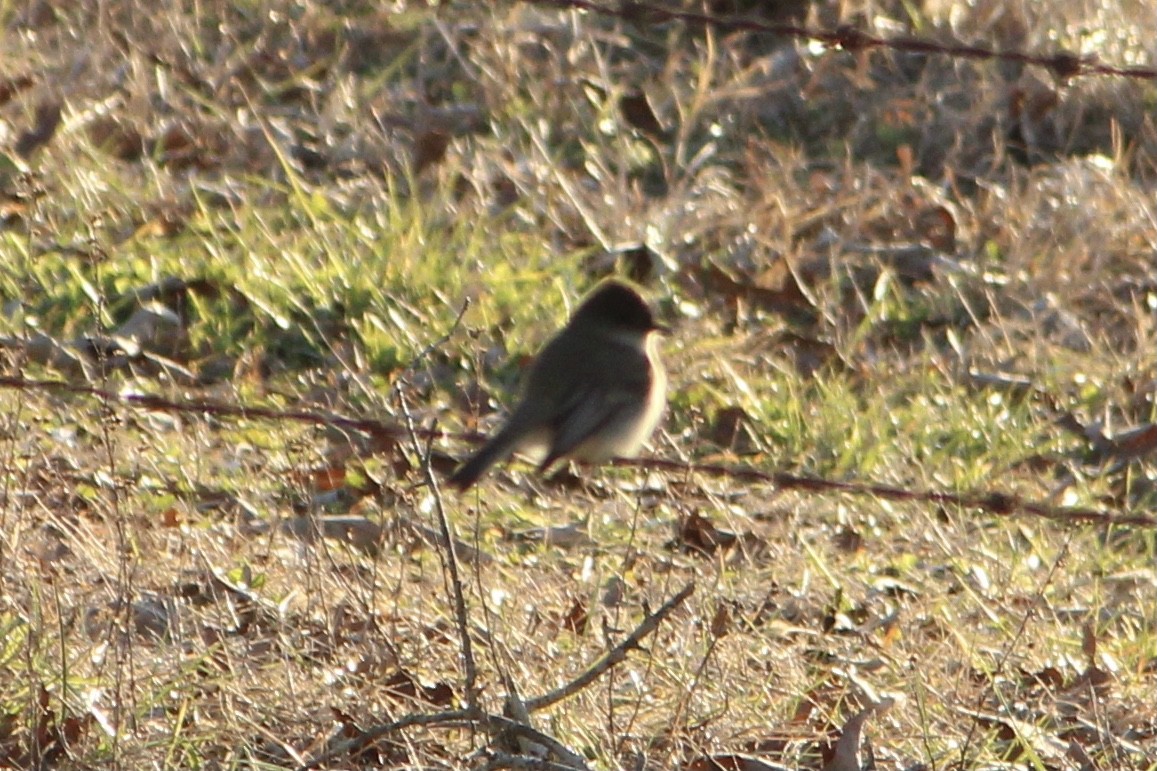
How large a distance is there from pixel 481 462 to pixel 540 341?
2.22 m

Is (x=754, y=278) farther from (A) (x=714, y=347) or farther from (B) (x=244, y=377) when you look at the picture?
(B) (x=244, y=377)

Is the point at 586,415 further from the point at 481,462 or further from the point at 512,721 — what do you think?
the point at 512,721

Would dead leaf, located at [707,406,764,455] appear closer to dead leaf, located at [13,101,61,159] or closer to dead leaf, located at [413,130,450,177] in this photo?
dead leaf, located at [413,130,450,177]

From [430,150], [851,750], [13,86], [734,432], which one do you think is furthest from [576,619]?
→ [13,86]

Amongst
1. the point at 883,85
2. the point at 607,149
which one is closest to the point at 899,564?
the point at 607,149

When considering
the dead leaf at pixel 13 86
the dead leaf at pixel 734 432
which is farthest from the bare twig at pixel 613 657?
the dead leaf at pixel 13 86

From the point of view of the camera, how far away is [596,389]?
5.50 metres

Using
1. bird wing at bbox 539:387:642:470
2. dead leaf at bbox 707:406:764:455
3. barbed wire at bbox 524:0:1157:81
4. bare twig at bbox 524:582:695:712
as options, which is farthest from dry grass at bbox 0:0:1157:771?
barbed wire at bbox 524:0:1157:81

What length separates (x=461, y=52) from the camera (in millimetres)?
9477

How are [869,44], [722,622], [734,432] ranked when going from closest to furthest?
1. [722,622]
2. [869,44]
3. [734,432]

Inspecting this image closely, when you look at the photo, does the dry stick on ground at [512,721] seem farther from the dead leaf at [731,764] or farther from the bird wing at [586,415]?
the bird wing at [586,415]

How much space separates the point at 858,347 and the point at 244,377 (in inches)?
93.3

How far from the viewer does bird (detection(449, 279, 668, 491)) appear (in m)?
5.37

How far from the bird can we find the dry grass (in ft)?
0.82
